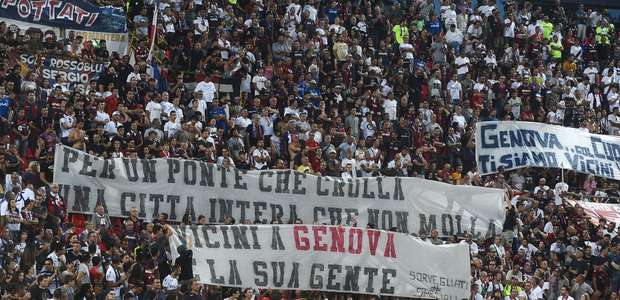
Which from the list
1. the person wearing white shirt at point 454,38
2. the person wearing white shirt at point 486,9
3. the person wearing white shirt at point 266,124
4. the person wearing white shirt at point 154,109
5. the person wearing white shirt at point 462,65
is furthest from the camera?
the person wearing white shirt at point 486,9

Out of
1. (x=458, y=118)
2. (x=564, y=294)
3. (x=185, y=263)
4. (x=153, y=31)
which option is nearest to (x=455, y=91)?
(x=458, y=118)

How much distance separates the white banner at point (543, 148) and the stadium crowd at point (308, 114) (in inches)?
13.8

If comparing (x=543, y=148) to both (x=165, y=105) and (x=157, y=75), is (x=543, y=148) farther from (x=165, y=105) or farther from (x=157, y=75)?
(x=165, y=105)

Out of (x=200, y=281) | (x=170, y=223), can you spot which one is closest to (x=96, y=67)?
(x=170, y=223)

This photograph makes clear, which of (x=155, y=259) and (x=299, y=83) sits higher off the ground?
(x=299, y=83)

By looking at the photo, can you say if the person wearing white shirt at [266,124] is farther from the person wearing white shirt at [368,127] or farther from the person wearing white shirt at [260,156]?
the person wearing white shirt at [368,127]

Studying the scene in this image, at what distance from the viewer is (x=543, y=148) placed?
32.6 meters

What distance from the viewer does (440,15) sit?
37.5 metres

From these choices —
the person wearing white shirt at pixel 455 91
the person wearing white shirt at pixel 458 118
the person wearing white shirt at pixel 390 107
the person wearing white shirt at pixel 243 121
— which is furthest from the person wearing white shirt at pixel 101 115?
the person wearing white shirt at pixel 455 91

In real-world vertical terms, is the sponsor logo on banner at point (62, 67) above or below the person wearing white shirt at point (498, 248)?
above

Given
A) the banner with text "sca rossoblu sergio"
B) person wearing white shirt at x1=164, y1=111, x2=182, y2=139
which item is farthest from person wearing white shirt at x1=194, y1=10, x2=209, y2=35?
person wearing white shirt at x1=164, y1=111, x2=182, y2=139

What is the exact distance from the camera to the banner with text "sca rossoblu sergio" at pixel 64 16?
28625mm

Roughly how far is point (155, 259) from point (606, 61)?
18.8 m

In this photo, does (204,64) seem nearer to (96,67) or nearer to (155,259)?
(96,67)
